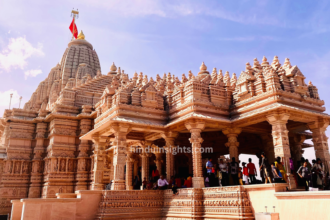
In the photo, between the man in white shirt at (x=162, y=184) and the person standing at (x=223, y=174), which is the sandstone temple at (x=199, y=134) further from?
the person standing at (x=223, y=174)

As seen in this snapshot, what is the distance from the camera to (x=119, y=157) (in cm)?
1303

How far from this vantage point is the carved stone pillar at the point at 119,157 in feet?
42.0

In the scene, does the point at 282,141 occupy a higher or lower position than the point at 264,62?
lower

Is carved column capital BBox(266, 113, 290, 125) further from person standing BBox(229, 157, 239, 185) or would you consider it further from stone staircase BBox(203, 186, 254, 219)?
stone staircase BBox(203, 186, 254, 219)

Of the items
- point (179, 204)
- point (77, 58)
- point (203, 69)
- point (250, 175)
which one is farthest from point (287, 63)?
point (77, 58)

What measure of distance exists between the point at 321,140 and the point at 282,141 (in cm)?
257

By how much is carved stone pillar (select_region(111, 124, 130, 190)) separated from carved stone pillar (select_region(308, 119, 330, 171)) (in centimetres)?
849

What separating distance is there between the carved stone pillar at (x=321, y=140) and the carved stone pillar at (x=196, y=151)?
4.97 metres

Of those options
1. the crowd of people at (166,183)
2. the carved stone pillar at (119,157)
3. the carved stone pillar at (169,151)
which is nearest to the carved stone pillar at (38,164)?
the crowd of people at (166,183)

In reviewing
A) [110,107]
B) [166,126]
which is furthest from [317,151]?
[110,107]

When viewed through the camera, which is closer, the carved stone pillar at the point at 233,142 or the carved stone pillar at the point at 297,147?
the carved stone pillar at the point at 233,142

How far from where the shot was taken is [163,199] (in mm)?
13555

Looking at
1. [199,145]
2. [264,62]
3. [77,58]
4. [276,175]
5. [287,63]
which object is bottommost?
[276,175]

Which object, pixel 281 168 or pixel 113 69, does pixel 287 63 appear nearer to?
pixel 281 168
